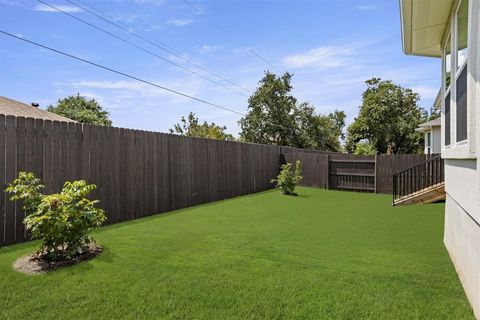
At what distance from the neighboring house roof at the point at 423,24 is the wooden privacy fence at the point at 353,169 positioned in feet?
22.6

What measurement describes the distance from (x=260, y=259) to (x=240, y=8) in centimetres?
1137

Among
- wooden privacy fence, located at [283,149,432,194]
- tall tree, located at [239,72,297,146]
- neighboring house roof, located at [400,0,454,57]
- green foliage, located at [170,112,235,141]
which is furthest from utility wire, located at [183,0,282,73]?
neighboring house roof, located at [400,0,454,57]

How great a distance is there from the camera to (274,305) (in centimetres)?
276

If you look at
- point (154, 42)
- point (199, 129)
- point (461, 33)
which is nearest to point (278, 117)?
point (199, 129)

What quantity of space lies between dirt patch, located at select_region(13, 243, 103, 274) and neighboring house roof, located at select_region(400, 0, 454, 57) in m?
4.64

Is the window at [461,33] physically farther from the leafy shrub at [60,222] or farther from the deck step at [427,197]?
the deck step at [427,197]

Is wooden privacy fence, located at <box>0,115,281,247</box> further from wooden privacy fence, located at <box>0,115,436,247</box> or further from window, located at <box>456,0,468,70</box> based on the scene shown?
window, located at <box>456,0,468,70</box>

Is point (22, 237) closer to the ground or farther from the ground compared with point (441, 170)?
closer to the ground

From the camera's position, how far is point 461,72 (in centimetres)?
342

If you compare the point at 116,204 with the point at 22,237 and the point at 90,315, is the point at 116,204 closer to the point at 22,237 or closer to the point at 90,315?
the point at 22,237

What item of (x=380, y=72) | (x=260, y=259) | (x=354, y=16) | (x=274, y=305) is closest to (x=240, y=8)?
(x=354, y=16)

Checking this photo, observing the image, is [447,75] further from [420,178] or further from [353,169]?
[353,169]

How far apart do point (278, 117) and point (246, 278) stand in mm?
26987

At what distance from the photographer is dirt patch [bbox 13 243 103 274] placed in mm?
3479
